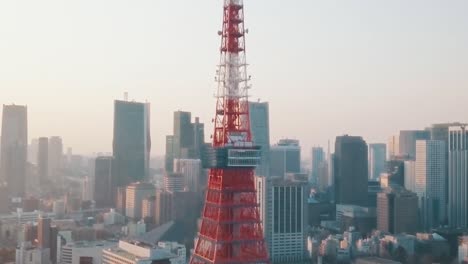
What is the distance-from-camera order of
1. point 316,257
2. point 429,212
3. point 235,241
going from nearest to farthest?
point 235,241
point 316,257
point 429,212

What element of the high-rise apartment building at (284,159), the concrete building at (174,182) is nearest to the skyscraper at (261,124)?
the high-rise apartment building at (284,159)

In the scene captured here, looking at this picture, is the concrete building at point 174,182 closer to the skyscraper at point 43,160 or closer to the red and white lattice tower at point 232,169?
the skyscraper at point 43,160

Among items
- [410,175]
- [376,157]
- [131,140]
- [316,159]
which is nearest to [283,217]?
[410,175]

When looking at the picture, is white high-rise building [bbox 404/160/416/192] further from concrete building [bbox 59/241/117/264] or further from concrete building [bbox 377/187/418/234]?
concrete building [bbox 59/241/117/264]

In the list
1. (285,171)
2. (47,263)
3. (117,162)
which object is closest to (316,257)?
(47,263)

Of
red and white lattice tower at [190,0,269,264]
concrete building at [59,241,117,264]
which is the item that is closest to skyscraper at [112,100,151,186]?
concrete building at [59,241,117,264]

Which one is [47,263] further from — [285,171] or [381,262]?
[285,171]

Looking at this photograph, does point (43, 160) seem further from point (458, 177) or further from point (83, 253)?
point (83, 253)
